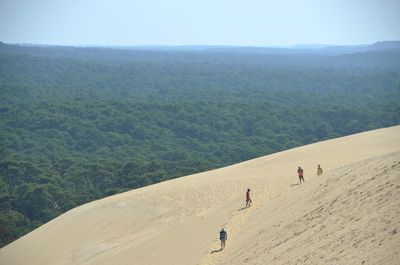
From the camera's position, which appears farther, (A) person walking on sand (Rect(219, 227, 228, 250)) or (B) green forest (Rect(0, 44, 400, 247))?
(B) green forest (Rect(0, 44, 400, 247))

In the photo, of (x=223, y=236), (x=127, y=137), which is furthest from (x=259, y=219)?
(x=127, y=137)

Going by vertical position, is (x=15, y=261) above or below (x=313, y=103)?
above

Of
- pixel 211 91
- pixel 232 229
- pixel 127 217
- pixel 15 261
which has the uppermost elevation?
pixel 232 229

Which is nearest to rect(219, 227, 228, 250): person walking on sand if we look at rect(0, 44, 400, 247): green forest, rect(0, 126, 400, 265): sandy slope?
rect(0, 126, 400, 265): sandy slope

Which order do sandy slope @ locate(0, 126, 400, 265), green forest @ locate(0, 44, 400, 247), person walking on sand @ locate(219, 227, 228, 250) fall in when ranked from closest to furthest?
sandy slope @ locate(0, 126, 400, 265), person walking on sand @ locate(219, 227, 228, 250), green forest @ locate(0, 44, 400, 247)

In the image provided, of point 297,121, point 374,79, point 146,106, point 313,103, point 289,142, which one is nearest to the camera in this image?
point 289,142

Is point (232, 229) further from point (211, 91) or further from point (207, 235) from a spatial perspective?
point (211, 91)

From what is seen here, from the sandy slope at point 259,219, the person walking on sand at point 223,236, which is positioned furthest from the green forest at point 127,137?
the person walking on sand at point 223,236

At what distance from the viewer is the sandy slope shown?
14.2 meters

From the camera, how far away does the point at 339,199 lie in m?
17.3

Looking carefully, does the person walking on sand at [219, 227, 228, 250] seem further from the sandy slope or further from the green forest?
the green forest

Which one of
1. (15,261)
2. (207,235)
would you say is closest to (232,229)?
(207,235)

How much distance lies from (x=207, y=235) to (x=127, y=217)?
7.05m

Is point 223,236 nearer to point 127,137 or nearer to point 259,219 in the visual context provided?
point 259,219
